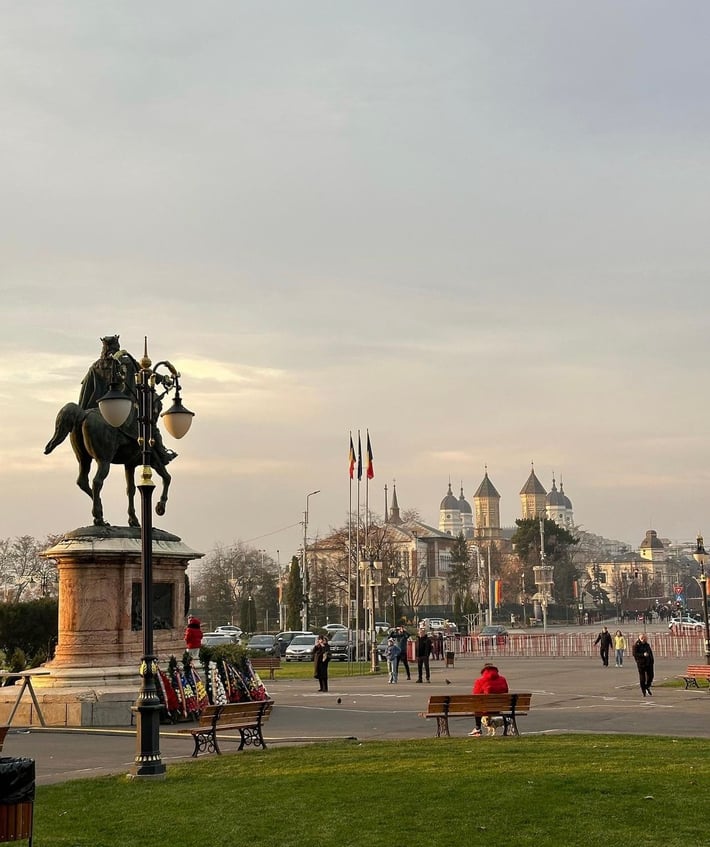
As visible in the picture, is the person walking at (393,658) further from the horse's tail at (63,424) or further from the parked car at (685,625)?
the parked car at (685,625)

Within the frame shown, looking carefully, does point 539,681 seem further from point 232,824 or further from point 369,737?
point 232,824

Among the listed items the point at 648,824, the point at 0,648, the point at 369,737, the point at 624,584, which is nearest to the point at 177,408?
the point at 369,737

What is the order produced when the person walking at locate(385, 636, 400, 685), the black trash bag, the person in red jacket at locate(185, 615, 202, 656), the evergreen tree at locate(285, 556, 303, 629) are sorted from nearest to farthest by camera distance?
the black trash bag < the person in red jacket at locate(185, 615, 202, 656) < the person walking at locate(385, 636, 400, 685) < the evergreen tree at locate(285, 556, 303, 629)

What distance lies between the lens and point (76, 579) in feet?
73.4

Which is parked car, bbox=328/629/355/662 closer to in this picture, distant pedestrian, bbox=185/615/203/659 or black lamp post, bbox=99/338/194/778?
distant pedestrian, bbox=185/615/203/659

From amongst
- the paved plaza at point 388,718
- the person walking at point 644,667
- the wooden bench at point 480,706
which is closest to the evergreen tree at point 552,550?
the paved plaza at point 388,718

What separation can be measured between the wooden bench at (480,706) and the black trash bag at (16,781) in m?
10.1

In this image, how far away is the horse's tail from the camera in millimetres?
23203

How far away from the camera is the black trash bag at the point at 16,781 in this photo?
8.53m

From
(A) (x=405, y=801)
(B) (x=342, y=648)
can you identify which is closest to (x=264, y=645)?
(B) (x=342, y=648)

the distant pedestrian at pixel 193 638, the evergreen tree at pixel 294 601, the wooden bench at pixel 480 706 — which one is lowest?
the wooden bench at pixel 480 706

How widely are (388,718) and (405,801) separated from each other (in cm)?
1147

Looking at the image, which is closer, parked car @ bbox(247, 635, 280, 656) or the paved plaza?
the paved plaza

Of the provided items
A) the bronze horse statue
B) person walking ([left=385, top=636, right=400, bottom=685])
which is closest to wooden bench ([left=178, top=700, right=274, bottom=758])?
the bronze horse statue
